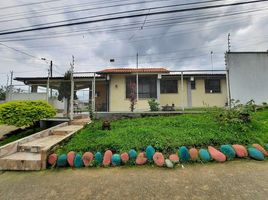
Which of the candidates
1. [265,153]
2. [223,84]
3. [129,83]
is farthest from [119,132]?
[223,84]

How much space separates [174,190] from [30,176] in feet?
9.89

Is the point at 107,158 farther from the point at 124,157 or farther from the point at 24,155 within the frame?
the point at 24,155

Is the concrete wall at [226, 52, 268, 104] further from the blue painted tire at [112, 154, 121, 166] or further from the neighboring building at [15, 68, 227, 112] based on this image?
the blue painted tire at [112, 154, 121, 166]

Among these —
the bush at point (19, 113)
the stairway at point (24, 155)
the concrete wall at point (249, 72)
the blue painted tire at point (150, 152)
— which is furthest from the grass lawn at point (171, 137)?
the concrete wall at point (249, 72)

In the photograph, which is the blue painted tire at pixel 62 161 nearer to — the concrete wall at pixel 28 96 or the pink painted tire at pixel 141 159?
the pink painted tire at pixel 141 159

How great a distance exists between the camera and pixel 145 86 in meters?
11.6

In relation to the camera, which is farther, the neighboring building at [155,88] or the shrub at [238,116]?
the neighboring building at [155,88]

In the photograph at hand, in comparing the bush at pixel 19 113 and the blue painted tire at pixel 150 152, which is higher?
the bush at pixel 19 113

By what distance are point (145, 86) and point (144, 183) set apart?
8.77m

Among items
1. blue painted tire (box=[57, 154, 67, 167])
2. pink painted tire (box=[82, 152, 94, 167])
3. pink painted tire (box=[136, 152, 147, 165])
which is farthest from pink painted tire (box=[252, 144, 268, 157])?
blue painted tire (box=[57, 154, 67, 167])

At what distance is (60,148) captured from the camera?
4781mm

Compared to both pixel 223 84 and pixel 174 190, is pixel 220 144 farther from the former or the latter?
pixel 223 84

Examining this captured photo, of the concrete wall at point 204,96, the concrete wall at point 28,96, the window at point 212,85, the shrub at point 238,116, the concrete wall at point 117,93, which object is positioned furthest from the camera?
the window at point 212,85

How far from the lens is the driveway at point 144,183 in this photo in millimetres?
2803
